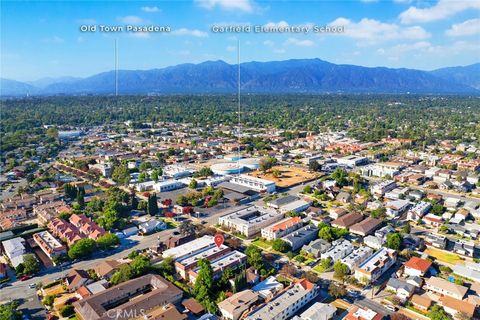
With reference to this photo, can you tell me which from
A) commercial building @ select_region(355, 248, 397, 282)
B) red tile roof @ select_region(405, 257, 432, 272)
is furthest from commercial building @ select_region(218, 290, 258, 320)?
red tile roof @ select_region(405, 257, 432, 272)

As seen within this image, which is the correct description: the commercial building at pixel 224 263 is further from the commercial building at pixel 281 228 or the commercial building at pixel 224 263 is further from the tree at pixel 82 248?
the tree at pixel 82 248

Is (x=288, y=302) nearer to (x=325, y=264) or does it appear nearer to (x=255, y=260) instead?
(x=255, y=260)

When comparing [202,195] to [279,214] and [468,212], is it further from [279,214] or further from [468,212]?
[468,212]

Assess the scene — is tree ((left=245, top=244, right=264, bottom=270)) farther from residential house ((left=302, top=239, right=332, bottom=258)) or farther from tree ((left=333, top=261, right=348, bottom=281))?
tree ((left=333, top=261, right=348, bottom=281))

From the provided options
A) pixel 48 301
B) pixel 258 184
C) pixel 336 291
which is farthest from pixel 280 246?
pixel 258 184

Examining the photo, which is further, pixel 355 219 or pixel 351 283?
pixel 355 219

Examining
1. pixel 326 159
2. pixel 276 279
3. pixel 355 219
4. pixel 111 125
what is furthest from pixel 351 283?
pixel 111 125
